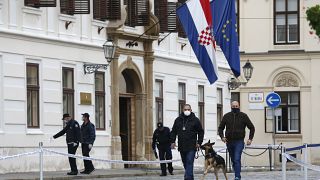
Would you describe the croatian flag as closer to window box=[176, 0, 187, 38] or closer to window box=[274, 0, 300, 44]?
window box=[176, 0, 187, 38]

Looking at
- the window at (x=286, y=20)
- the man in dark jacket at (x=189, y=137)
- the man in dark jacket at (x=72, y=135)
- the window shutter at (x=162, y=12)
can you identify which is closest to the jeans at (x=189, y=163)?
the man in dark jacket at (x=189, y=137)

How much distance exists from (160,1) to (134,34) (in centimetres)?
240

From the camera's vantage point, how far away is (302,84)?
61531mm

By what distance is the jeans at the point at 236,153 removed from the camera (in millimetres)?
27594

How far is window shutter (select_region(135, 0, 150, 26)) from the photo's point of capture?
41688 mm

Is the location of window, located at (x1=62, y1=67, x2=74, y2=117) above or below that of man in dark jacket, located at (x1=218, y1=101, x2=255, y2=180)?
above

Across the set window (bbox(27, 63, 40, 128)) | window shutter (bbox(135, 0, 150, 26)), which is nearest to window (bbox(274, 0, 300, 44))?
window shutter (bbox(135, 0, 150, 26))

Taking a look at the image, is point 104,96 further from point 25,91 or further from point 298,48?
point 298,48

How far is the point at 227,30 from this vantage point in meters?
32.3

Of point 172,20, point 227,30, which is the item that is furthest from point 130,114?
point 227,30

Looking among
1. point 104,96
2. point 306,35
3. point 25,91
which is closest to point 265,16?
point 306,35

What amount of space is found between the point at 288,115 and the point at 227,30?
1207 inches

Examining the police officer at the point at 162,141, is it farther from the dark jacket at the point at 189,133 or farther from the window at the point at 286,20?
the window at the point at 286,20

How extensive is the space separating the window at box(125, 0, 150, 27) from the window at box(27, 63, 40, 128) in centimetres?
632
